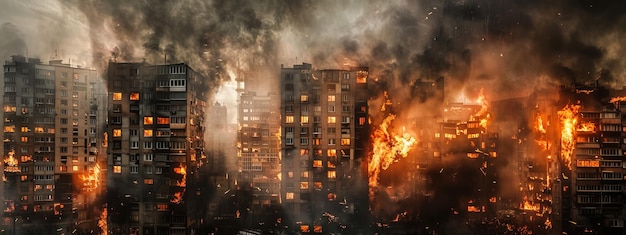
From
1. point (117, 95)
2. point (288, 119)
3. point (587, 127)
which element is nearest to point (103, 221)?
point (117, 95)

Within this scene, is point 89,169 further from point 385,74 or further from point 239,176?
point 385,74

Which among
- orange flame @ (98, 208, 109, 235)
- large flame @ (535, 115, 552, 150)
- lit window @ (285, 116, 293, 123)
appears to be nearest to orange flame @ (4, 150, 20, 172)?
orange flame @ (98, 208, 109, 235)

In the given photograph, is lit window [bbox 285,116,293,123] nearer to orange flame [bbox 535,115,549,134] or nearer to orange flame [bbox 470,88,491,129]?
orange flame [bbox 470,88,491,129]

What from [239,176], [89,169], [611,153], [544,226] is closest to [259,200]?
[239,176]

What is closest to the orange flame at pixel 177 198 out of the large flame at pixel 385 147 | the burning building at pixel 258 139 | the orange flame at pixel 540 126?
the burning building at pixel 258 139

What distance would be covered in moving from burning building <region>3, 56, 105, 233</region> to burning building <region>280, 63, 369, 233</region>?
24.9 metres

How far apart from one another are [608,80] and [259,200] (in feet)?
136

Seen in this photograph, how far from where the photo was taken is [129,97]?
1964 inches

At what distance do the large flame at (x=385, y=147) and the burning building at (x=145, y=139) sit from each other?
2113cm

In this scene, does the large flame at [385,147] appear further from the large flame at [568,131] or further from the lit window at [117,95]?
the lit window at [117,95]

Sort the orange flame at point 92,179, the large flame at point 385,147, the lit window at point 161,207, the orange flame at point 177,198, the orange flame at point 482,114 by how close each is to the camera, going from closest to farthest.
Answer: the lit window at point 161,207
the orange flame at point 177,198
the large flame at point 385,147
the orange flame at point 92,179
the orange flame at point 482,114

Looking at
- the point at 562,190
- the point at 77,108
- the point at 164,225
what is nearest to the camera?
the point at 164,225

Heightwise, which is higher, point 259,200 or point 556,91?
point 556,91

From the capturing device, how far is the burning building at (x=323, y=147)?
52.1 meters
